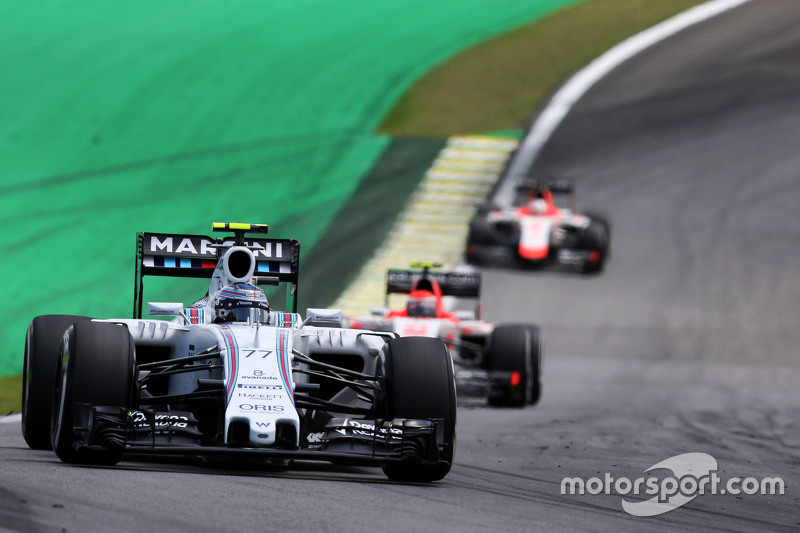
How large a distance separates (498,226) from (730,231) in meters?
5.27

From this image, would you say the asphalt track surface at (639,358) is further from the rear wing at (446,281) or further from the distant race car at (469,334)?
the rear wing at (446,281)

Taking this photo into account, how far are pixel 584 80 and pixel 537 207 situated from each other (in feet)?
37.5

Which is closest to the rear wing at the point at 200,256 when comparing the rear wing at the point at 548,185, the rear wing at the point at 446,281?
the rear wing at the point at 446,281

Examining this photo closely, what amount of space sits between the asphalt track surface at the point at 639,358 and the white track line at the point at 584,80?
0.39 meters

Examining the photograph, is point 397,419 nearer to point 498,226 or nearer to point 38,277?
point 38,277

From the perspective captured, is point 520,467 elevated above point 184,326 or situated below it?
below

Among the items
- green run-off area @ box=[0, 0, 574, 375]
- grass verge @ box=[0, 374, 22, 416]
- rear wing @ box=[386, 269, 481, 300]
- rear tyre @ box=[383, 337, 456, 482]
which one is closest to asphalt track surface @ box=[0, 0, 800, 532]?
rear tyre @ box=[383, 337, 456, 482]

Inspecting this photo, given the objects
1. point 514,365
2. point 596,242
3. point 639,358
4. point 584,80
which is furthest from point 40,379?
point 584,80

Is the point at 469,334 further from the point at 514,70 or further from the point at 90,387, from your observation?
the point at 514,70

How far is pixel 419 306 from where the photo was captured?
19.8 m

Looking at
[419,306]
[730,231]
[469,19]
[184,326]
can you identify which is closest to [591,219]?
[730,231]

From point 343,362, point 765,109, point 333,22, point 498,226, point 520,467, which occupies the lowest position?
point 520,467

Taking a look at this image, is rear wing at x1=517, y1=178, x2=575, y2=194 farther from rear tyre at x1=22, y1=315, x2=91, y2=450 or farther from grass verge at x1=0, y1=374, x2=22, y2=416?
rear tyre at x1=22, y1=315, x2=91, y2=450

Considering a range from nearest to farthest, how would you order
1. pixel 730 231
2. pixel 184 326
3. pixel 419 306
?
1. pixel 184 326
2. pixel 419 306
3. pixel 730 231
